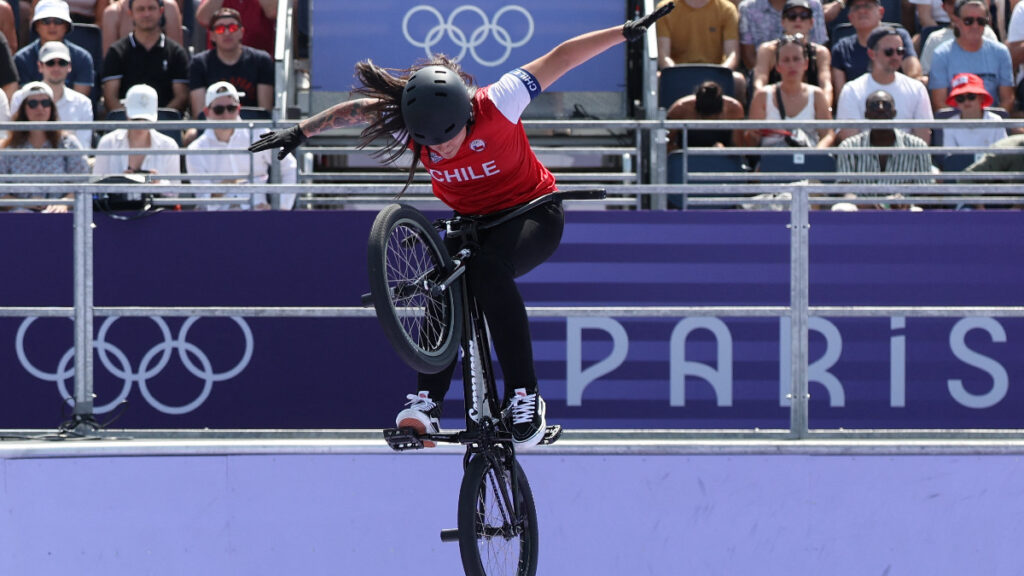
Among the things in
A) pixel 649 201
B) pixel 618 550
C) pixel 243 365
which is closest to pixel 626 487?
pixel 618 550

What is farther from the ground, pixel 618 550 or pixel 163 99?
pixel 163 99

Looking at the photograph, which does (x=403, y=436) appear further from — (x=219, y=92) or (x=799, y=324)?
(x=219, y=92)

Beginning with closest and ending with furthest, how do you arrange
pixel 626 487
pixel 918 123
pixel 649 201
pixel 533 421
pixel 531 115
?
Result: pixel 533 421 → pixel 626 487 → pixel 918 123 → pixel 649 201 → pixel 531 115

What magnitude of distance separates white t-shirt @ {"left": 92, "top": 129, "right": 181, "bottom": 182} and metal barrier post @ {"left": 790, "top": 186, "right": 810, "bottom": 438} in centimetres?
438

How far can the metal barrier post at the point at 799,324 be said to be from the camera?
7.54 meters

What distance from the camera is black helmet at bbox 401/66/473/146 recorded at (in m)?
5.38

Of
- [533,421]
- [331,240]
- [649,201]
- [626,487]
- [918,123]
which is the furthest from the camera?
[649,201]

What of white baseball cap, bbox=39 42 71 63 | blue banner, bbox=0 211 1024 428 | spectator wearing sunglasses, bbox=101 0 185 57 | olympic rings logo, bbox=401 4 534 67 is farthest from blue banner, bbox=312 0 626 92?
blue banner, bbox=0 211 1024 428

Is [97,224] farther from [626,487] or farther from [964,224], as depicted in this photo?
[964,224]

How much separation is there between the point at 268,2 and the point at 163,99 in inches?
49.4

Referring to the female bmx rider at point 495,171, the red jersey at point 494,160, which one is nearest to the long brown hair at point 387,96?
the female bmx rider at point 495,171

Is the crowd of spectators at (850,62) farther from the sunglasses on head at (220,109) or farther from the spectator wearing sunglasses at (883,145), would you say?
the sunglasses on head at (220,109)

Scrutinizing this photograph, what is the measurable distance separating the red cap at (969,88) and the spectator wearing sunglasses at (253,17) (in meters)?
5.53

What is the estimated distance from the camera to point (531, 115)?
11195 millimetres
